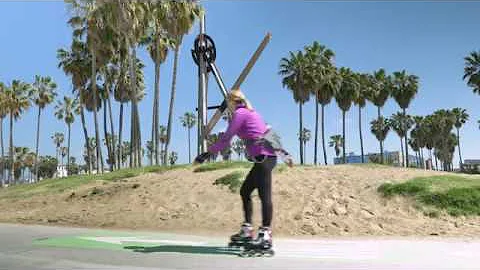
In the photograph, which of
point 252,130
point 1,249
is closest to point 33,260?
point 1,249

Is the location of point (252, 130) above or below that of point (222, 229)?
above

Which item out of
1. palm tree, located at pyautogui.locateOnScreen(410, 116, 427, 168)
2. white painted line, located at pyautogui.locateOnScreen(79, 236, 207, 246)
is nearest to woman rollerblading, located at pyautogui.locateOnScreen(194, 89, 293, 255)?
white painted line, located at pyautogui.locateOnScreen(79, 236, 207, 246)

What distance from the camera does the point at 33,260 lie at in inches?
231

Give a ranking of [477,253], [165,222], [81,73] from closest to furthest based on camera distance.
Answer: [477,253], [165,222], [81,73]

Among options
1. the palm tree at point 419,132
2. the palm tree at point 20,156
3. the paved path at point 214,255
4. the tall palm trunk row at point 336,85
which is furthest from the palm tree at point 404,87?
the palm tree at point 20,156

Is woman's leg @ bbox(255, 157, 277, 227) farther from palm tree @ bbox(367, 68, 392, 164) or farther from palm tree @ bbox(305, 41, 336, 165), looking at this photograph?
palm tree @ bbox(367, 68, 392, 164)

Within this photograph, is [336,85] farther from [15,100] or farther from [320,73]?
[15,100]

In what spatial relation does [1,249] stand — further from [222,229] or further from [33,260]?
[222,229]

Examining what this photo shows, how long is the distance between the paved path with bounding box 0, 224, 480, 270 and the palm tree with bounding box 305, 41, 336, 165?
44.1 meters

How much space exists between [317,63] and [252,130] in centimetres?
4708

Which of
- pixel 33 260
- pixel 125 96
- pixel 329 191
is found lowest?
pixel 33 260

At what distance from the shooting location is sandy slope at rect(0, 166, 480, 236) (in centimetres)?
938

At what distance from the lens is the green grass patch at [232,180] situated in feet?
41.2

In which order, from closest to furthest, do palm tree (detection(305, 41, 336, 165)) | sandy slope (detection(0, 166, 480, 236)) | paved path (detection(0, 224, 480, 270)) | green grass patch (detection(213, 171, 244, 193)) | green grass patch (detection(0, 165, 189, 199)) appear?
1. paved path (detection(0, 224, 480, 270))
2. sandy slope (detection(0, 166, 480, 236))
3. green grass patch (detection(213, 171, 244, 193))
4. green grass patch (detection(0, 165, 189, 199))
5. palm tree (detection(305, 41, 336, 165))
